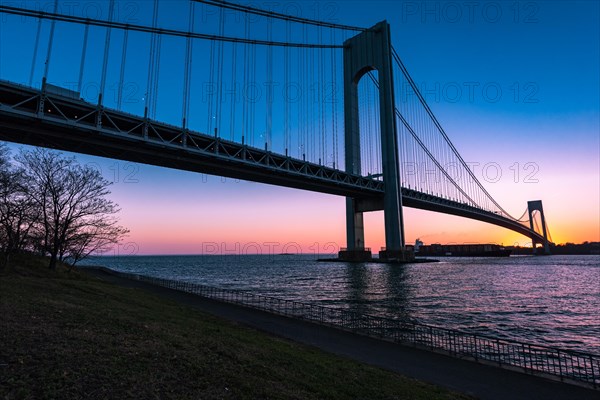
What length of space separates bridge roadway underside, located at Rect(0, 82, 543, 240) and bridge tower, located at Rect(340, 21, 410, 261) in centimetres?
1179

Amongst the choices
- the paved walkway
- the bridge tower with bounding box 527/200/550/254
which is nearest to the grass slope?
the paved walkway

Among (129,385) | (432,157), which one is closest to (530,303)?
(129,385)

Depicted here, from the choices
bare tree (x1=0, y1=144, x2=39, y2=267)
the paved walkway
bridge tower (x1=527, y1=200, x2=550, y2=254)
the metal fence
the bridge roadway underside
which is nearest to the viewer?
the paved walkway

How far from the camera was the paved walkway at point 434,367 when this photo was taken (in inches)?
404

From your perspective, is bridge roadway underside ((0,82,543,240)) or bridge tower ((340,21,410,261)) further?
bridge tower ((340,21,410,261))

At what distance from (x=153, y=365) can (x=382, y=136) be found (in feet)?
282

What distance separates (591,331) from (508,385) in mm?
17888

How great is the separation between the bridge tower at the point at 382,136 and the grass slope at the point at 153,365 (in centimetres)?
7810

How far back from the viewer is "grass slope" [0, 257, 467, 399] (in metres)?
6.68

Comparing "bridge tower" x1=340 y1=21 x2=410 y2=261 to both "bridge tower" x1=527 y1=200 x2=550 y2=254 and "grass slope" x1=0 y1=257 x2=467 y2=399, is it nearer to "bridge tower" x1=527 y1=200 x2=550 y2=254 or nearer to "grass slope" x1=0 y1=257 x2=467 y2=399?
"grass slope" x1=0 y1=257 x2=467 y2=399

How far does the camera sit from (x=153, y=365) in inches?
316

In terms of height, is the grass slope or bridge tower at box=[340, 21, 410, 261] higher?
bridge tower at box=[340, 21, 410, 261]

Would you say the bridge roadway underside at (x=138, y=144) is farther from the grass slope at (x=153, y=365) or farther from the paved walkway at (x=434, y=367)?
the paved walkway at (x=434, y=367)

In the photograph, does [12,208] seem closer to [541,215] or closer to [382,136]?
[382,136]
